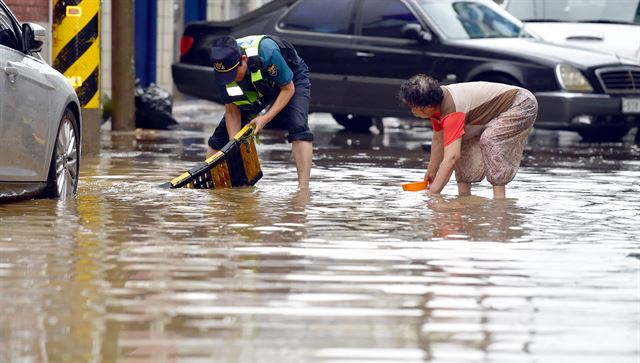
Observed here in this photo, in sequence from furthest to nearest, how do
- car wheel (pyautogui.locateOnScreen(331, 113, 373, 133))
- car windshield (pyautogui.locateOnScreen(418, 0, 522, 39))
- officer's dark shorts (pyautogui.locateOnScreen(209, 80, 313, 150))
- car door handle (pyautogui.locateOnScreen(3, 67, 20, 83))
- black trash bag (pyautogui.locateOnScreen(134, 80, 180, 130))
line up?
car wheel (pyautogui.locateOnScreen(331, 113, 373, 133)) < black trash bag (pyautogui.locateOnScreen(134, 80, 180, 130)) < car windshield (pyautogui.locateOnScreen(418, 0, 522, 39)) < officer's dark shorts (pyautogui.locateOnScreen(209, 80, 313, 150)) < car door handle (pyautogui.locateOnScreen(3, 67, 20, 83))

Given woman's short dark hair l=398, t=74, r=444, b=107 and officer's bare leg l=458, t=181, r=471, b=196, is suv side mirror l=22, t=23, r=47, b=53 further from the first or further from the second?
officer's bare leg l=458, t=181, r=471, b=196

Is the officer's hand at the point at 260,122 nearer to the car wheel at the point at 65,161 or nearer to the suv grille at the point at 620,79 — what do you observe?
the car wheel at the point at 65,161

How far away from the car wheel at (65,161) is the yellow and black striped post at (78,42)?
4.04 metres

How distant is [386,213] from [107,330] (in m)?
4.27

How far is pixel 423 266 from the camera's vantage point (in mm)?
7582

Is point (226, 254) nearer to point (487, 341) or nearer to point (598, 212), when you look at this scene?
point (487, 341)

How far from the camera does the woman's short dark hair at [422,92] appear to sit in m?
10.7

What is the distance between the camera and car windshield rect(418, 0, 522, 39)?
18.7 metres

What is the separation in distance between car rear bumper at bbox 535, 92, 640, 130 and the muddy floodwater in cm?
557

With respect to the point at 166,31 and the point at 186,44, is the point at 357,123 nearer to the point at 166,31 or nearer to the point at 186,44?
the point at 186,44

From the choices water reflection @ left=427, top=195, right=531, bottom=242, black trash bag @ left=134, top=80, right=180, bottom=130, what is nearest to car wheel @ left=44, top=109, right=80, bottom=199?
water reflection @ left=427, top=195, right=531, bottom=242

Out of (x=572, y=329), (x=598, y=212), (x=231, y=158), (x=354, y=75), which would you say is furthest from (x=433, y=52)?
(x=572, y=329)

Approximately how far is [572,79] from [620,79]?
73cm

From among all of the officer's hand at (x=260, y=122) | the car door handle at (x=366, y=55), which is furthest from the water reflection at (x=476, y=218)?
the car door handle at (x=366, y=55)
